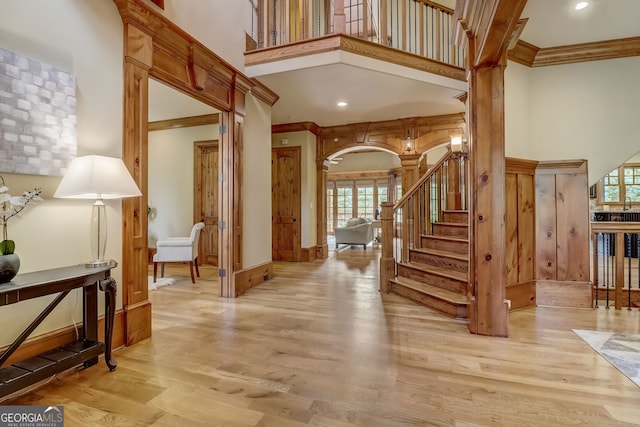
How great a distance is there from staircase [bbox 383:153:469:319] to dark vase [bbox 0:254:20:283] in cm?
330

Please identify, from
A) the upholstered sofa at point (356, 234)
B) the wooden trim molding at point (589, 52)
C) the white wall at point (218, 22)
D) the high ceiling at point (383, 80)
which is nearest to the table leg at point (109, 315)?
the white wall at point (218, 22)

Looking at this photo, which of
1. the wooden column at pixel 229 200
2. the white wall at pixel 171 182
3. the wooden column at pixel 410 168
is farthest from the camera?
the wooden column at pixel 410 168

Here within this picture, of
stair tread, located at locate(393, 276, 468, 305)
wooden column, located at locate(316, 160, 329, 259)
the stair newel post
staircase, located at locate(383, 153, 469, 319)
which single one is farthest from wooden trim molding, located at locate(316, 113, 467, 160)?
stair tread, located at locate(393, 276, 468, 305)

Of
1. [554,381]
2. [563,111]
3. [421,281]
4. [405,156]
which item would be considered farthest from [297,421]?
[405,156]

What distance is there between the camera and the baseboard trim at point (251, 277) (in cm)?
379

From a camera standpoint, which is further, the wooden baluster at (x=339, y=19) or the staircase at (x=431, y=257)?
the wooden baluster at (x=339, y=19)

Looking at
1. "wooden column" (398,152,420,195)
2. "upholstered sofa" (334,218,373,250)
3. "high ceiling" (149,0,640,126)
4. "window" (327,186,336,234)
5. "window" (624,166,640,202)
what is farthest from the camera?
"window" (327,186,336,234)

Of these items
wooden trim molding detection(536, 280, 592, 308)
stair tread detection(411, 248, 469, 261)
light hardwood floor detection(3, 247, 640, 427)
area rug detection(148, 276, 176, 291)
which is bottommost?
light hardwood floor detection(3, 247, 640, 427)

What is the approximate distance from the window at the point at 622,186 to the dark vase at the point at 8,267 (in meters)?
12.4

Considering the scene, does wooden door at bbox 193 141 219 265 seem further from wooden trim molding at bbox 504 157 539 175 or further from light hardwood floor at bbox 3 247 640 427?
wooden trim molding at bbox 504 157 539 175

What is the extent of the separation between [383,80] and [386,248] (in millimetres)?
2291

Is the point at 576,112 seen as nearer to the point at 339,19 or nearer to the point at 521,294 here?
the point at 521,294

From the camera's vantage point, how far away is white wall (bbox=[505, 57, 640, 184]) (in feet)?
10.6

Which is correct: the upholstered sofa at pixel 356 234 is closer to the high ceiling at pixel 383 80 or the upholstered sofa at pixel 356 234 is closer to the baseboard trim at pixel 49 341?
the high ceiling at pixel 383 80
